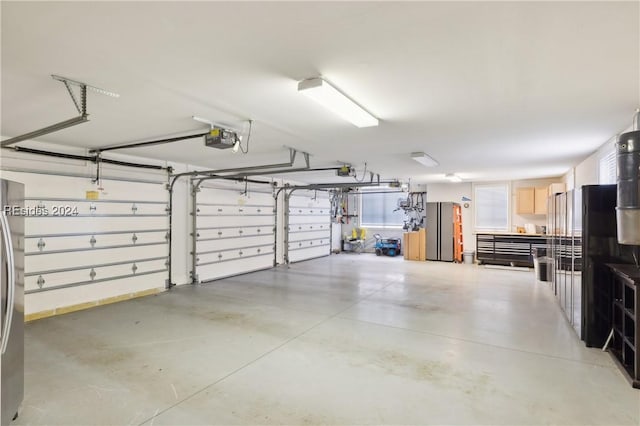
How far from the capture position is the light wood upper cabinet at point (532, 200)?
8.90 metres

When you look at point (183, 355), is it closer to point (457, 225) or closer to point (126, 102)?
point (126, 102)

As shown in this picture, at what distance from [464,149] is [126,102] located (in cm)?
460

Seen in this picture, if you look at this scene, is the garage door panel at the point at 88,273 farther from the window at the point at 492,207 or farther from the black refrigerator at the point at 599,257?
the window at the point at 492,207

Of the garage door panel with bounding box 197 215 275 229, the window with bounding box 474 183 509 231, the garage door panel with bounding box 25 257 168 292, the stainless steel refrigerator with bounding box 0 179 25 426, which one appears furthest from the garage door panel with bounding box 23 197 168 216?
the window with bounding box 474 183 509 231

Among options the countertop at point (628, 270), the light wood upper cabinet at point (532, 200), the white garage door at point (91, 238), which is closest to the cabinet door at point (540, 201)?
the light wood upper cabinet at point (532, 200)

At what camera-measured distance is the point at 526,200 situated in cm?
904

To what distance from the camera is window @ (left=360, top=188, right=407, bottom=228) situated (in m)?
12.5

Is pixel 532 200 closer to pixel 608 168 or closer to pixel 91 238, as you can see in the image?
pixel 608 168

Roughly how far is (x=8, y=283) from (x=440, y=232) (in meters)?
9.79

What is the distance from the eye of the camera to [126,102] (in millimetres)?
3068

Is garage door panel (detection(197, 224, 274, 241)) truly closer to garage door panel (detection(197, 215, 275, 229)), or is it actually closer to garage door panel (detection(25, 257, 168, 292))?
garage door panel (detection(197, 215, 275, 229))

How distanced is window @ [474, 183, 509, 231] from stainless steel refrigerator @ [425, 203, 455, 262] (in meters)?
0.87

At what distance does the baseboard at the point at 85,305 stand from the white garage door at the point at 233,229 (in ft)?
3.76

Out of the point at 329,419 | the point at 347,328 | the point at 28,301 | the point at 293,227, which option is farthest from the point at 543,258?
the point at 28,301
